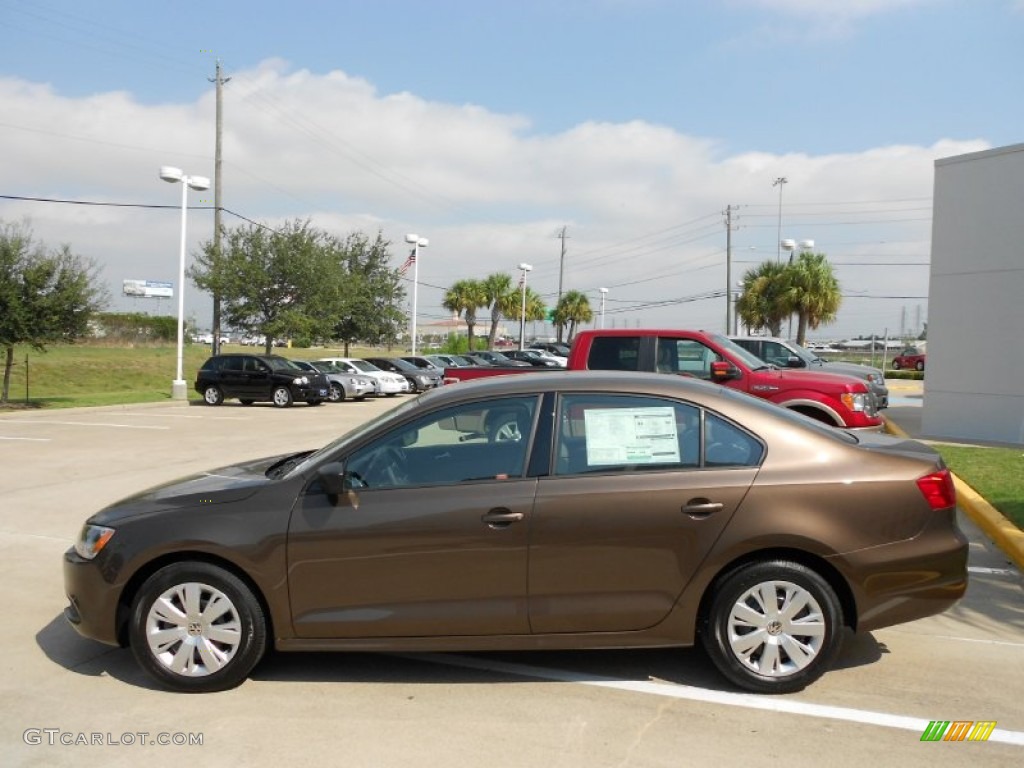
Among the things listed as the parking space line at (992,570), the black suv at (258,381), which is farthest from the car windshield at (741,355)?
the black suv at (258,381)

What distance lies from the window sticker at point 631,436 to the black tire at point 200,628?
1.92 m

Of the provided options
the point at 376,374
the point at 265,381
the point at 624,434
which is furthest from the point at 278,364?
the point at 624,434

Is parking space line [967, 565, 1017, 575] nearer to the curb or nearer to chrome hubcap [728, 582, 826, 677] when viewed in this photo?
the curb

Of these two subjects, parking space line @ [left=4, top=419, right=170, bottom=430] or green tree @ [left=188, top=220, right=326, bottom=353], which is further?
green tree @ [left=188, top=220, right=326, bottom=353]

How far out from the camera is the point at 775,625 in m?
4.35

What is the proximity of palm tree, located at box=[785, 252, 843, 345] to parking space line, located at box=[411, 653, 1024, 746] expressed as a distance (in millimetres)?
35867

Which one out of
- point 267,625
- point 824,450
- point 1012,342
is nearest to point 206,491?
point 267,625

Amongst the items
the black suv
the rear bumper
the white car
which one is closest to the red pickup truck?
the rear bumper

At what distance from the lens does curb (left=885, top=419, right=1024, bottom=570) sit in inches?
275

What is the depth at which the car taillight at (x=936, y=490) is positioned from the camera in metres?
4.47

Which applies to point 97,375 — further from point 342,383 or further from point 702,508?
point 702,508

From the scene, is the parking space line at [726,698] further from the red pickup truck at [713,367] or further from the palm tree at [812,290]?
the palm tree at [812,290]

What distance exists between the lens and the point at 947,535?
176 inches

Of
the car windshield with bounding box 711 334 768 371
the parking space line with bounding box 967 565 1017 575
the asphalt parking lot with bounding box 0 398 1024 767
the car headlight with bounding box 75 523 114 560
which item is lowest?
the asphalt parking lot with bounding box 0 398 1024 767
